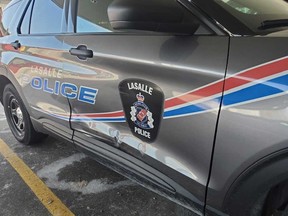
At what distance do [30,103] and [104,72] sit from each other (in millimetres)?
1249

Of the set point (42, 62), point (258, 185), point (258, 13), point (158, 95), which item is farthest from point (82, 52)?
point (258, 185)

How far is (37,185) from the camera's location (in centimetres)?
272

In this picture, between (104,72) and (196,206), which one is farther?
(104,72)

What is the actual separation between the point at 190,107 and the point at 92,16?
112 centimetres

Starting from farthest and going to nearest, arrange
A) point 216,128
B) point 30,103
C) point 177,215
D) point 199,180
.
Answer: point 30,103 < point 177,215 < point 199,180 < point 216,128

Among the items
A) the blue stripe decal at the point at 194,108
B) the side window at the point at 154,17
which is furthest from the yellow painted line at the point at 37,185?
the side window at the point at 154,17

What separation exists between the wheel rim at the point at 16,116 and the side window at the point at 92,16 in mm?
1489

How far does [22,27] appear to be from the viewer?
9.93 ft

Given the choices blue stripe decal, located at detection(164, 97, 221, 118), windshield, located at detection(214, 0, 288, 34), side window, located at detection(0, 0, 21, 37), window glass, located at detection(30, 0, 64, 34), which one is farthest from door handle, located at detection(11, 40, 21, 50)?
windshield, located at detection(214, 0, 288, 34)

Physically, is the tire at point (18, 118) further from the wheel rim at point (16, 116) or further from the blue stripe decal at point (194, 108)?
the blue stripe decal at point (194, 108)

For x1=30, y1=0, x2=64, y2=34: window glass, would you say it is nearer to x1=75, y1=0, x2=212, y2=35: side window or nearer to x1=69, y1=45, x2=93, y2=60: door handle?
x1=69, y1=45, x2=93, y2=60: door handle

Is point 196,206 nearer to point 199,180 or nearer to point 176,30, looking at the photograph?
point 199,180

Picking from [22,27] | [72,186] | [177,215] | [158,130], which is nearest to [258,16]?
[158,130]

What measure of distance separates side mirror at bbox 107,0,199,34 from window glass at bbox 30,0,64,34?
3.61 ft
